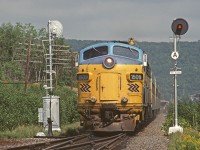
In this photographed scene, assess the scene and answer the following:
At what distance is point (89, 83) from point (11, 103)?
6.17 metres

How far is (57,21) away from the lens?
29.0 metres

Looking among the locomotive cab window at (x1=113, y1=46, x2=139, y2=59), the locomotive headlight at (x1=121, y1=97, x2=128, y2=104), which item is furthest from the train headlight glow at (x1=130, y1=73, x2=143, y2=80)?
the locomotive cab window at (x1=113, y1=46, x2=139, y2=59)

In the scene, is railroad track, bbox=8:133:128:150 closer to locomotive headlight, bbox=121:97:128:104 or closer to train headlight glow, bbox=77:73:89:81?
locomotive headlight, bbox=121:97:128:104

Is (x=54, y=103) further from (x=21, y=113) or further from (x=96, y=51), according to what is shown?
(x=96, y=51)

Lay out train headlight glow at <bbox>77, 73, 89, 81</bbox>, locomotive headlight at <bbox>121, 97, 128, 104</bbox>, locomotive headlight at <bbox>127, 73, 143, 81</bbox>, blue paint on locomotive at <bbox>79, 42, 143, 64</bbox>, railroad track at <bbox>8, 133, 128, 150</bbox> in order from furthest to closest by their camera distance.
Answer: blue paint on locomotive at <bbox>79, 42, 143, 64</bbox>
train headlight glow at <bbox>77, 73, 89, 81</bbox>
locomotive headlight at <bbox>127, 73, 143, 81</bbox>
locomotive headlight at <bbox>121, 97, 128, 104</bbox>
railroad track at <bbox>8, 133, 128, 150</bbox>

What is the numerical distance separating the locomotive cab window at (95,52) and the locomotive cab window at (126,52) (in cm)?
38

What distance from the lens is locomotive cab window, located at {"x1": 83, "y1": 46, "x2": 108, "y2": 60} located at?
19062 millimetres

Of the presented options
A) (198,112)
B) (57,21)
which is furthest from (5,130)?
(198,112)

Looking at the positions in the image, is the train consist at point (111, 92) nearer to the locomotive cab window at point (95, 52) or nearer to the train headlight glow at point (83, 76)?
the train headlight glow at point (83, 76)

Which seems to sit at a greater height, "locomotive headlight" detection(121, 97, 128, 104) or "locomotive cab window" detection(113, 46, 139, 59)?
"locomotive cab window" detection(113, 46, 139, 59)

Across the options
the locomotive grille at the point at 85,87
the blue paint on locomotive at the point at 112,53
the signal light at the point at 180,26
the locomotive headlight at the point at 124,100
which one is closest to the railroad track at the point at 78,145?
the locomotive headlight at the point at 124,100

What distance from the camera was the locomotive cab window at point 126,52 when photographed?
747 inches

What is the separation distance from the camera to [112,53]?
1889 centimetres

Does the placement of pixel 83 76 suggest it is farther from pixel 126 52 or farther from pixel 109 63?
pixel 126 52
